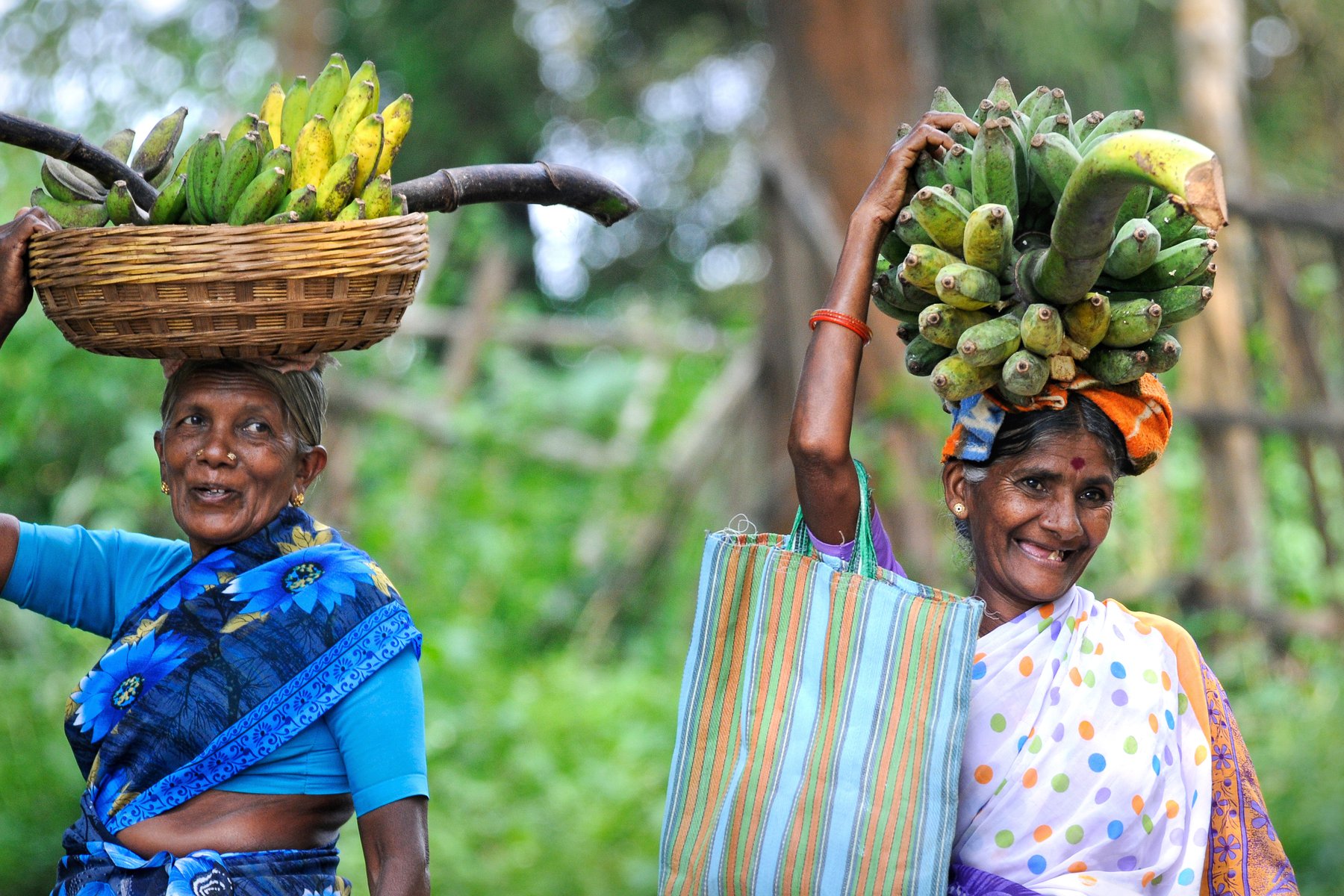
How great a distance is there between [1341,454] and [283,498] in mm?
5590

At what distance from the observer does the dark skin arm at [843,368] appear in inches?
93.7

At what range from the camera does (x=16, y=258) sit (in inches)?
94.0

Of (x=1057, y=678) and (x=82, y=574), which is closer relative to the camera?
(x=1057, y=678)

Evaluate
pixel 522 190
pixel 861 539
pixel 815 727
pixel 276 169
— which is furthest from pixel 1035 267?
pixel 276 169

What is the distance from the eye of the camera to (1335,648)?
21.5ft

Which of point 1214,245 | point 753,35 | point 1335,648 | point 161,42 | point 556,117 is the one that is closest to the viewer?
point 1214,245

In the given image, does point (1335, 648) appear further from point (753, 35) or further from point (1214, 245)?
point (753, 35)

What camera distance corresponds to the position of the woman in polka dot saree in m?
2.35

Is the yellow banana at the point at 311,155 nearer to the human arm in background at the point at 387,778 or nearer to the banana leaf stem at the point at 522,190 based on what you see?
the banana leaf stem at the point at 522,190

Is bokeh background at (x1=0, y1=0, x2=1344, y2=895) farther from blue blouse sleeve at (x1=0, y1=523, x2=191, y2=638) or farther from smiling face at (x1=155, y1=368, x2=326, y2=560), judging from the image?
smiling face at (x1=155, y1=368, x2=326, y2=560)

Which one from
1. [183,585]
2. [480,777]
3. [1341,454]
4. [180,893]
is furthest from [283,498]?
[1341,454]

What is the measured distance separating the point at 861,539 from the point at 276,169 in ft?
3.82

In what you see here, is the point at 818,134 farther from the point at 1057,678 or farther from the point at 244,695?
the point at 244,695

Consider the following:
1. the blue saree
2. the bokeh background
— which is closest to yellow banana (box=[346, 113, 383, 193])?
the blue saree
